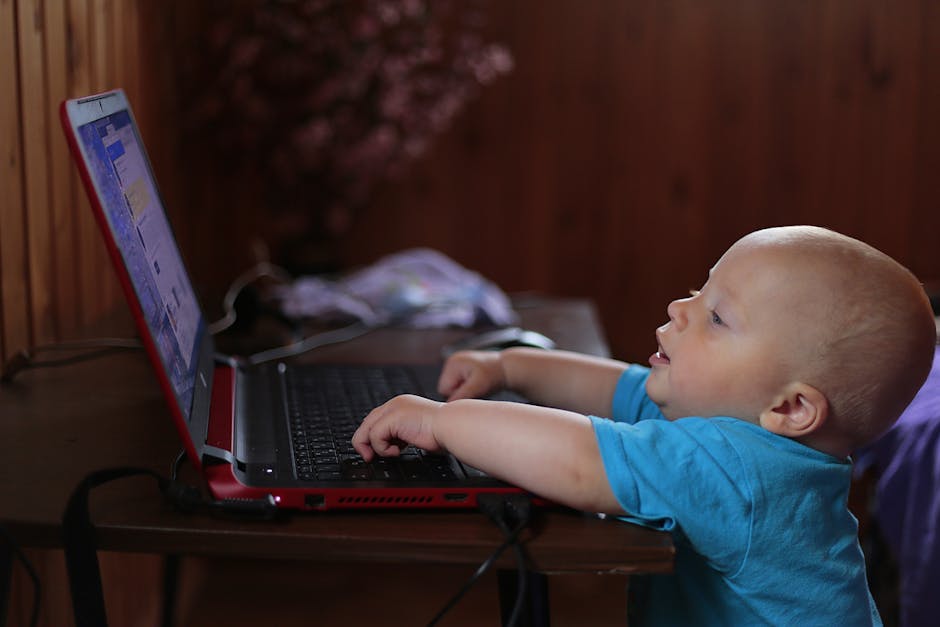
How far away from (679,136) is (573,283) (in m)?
0.46

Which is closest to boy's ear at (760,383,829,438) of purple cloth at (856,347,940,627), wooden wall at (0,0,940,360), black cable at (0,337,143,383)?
purple cloth at (856,347,940,627)

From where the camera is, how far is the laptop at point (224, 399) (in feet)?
2.92

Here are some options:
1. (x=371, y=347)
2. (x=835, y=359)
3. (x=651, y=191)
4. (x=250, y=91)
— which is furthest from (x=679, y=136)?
(x=835, y=359)

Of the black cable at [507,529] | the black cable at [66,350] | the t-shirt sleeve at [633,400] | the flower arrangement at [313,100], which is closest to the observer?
the black cable at [507,529]

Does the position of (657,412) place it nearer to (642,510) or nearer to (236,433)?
(642,510)

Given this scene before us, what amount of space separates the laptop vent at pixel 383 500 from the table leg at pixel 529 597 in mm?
105

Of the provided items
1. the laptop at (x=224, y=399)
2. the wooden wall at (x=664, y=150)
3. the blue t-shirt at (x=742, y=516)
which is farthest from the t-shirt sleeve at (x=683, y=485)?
the wooden wall at (x=664, y=150)

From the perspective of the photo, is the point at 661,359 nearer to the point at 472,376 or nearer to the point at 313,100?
the point at 472,376

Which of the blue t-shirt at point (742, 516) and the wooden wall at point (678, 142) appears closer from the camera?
the blue t-shirt at point (742, 516)

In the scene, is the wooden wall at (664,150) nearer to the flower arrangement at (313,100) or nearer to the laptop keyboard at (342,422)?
the flower arrangement at (313,100)

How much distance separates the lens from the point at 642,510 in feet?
2.85

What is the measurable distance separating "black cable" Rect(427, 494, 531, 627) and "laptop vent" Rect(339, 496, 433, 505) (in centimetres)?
5

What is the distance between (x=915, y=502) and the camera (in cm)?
135

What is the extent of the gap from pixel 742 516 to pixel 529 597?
20cm
